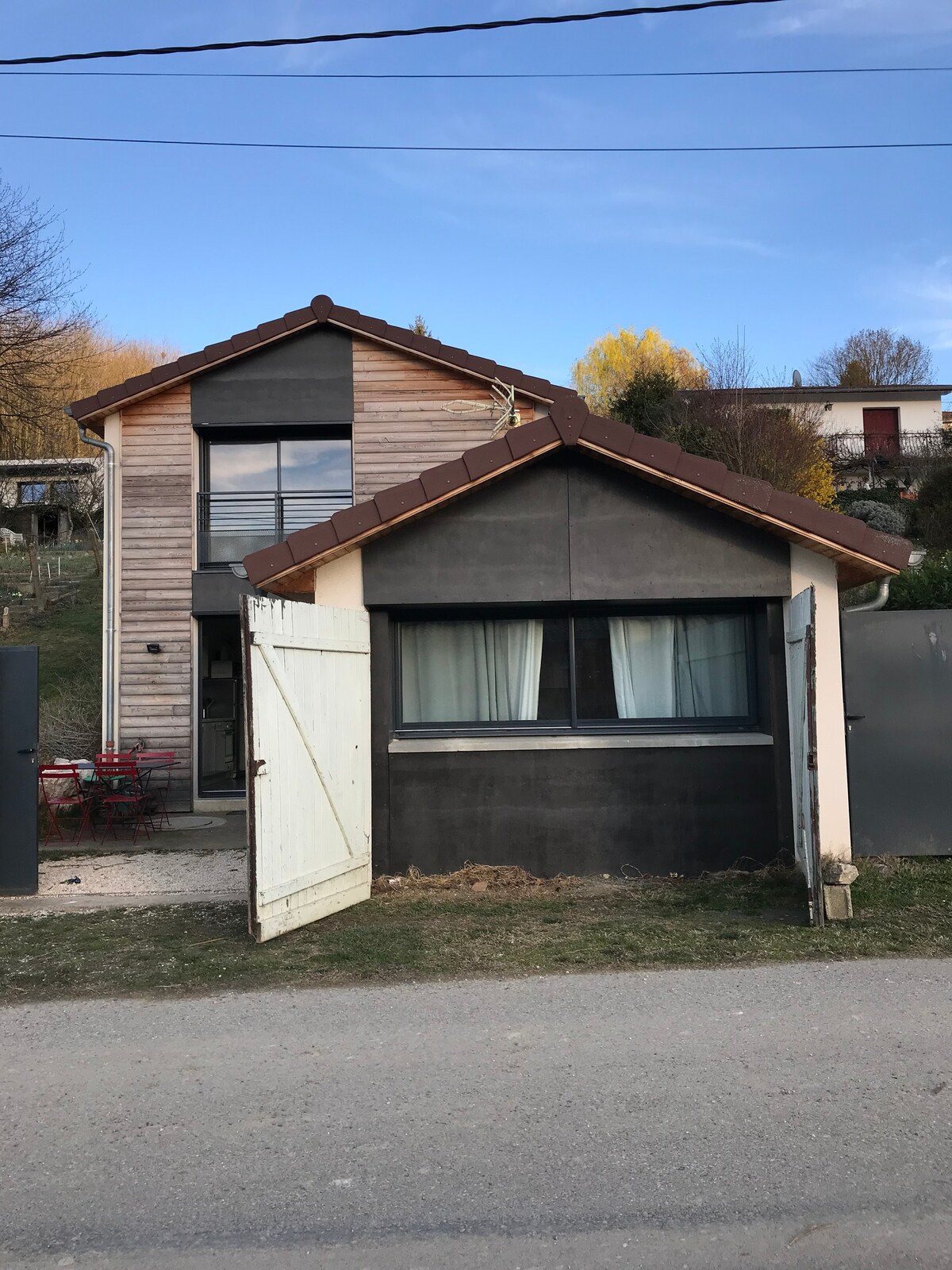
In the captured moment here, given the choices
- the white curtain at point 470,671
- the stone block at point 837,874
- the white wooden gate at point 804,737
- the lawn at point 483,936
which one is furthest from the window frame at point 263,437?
the stone block at point 837,874

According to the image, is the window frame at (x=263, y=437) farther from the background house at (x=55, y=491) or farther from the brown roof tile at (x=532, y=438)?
the background house at (x=55, y=491)

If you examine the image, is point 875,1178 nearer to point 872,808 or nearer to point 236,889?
point 872,808

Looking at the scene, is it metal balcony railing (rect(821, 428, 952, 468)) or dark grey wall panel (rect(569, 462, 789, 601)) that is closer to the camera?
dark grey wall panel (rect(569, 462, 789, 601))

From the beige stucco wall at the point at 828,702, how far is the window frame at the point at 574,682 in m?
0.46

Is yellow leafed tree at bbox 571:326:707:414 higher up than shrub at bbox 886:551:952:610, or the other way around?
yellow leafed tree at bbox 571:326:707:414

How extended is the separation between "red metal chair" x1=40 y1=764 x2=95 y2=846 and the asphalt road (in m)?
6.37

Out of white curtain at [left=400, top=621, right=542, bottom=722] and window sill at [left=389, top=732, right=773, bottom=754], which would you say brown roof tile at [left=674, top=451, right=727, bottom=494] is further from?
window sill at [left=389, top=732, right=773, bottom=754]

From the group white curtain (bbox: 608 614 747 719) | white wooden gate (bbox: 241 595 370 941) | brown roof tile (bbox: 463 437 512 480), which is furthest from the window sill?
brown roof tile (bbox: 463 437 512 480)

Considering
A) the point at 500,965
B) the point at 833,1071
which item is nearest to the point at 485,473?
the point at 500,965

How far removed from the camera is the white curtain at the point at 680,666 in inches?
348

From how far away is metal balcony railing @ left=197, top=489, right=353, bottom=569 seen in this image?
14828 millimetres

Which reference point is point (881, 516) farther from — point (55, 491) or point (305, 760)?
point (55, 491)

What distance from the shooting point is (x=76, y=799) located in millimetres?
11484

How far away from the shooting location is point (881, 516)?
26312mm
